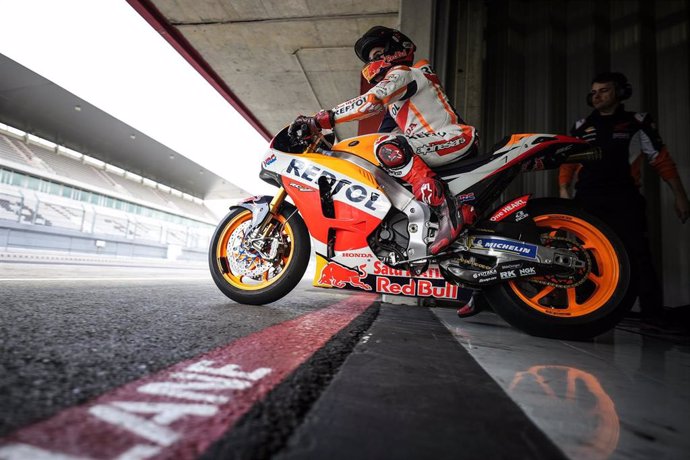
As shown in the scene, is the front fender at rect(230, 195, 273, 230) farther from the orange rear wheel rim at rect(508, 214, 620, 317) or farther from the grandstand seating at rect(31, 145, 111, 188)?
the grandstand seating at rect(31, 145, 111, 188)

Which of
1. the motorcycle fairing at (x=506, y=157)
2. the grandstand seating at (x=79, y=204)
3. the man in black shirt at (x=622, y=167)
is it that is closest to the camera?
the motorcycle fairing at (x=506, y=157)

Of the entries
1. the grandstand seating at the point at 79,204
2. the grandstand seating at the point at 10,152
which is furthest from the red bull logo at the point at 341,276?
the grandstand seating at the point at 10,152

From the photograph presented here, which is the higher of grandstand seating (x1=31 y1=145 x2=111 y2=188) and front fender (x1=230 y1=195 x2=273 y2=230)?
grandstand seating (x1=31 y1=145 x2=111 y2=188)

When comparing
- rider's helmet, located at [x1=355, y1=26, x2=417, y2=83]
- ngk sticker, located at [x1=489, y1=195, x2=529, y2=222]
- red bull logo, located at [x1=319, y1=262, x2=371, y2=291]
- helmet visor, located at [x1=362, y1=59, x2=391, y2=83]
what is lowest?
red bull logo, located at [x1=319, y1=262, x2=371, y2=291]

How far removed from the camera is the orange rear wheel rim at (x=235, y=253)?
76.4 inches

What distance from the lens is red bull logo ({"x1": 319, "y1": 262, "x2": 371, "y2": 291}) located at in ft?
5.71

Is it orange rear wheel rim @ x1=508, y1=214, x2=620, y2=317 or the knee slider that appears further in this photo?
the knee slider

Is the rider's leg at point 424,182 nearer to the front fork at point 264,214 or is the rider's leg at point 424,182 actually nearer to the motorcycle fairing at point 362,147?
the motorcycle fairing at point 362,147

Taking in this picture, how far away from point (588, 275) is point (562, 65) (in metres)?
3.67

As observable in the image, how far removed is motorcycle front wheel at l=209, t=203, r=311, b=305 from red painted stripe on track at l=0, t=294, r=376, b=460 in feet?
3.56

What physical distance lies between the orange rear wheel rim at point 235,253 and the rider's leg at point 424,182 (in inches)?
27.7

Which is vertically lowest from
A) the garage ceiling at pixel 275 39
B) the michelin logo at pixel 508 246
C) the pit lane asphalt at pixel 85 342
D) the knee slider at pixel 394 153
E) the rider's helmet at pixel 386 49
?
the pit lane asphalt at pixel 85 342

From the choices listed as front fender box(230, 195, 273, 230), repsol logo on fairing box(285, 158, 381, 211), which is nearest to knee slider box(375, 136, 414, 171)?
repsol logo on fairing box(285, 158, 381, 211)

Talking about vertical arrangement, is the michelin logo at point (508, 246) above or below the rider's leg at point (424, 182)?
below
